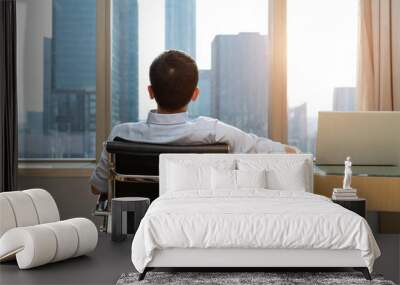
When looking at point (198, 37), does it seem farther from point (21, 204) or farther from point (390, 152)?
point (21, 204)

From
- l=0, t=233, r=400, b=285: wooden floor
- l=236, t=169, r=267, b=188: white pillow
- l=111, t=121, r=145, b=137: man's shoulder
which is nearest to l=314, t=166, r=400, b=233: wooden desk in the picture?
l=0, t=233, r=400, b=285: wooden floor

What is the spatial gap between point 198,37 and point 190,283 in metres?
3.60

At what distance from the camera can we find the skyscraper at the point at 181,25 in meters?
7.00

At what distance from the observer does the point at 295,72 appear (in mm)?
6941

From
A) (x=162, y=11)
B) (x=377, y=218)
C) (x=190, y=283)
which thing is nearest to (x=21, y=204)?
(x=190, y=283)

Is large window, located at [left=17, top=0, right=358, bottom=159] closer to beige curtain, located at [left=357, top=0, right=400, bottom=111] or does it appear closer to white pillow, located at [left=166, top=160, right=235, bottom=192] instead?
beige curtain, located at [left=357, top=0, right=400, bottom=111]

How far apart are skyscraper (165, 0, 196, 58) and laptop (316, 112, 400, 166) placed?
1745mm

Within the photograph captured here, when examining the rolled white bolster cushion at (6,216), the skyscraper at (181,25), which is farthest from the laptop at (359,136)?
the rolled white bolster cushion at (6,216)

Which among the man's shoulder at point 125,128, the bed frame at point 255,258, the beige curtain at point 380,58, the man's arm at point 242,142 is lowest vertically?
the bed frame at point 255,258

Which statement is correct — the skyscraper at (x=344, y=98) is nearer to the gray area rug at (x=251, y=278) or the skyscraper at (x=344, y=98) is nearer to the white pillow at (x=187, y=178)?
the white pillow at (x=187, y=178)

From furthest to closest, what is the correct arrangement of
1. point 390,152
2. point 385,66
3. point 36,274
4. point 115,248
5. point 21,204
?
1. point 385,66
2. point 390,152
3. point 115,248
4. point 21,204
5. point 36,274

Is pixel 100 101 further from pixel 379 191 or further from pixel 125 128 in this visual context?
pixel 379 191

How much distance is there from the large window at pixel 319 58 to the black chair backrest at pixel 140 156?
6.72ft

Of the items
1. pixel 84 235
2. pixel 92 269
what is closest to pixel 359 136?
pixel 84 235
